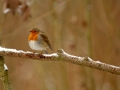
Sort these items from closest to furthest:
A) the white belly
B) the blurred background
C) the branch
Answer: the branch < the white belly < the blurred background

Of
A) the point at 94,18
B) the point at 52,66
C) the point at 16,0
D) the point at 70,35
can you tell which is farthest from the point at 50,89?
the point at 16,0

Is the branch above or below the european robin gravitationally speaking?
below

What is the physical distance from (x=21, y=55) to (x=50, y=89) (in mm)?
2065

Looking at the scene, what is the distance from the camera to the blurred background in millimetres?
2768

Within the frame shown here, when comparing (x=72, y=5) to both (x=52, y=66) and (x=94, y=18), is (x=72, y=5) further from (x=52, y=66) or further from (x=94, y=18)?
(x=52, y=66)

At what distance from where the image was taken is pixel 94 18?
10.6 feet

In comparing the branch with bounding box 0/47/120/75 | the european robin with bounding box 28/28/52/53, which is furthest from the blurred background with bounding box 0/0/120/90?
the branch with bounding box 0/47/120/75

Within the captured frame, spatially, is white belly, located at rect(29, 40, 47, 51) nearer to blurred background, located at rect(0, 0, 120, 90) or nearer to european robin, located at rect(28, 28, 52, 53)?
european robin, located at rect(28, 28, 52, 53)

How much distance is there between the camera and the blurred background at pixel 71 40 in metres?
2.77

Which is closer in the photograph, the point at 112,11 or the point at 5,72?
the point at 5,72

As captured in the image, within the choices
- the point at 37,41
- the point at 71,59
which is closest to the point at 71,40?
the point at 37,41

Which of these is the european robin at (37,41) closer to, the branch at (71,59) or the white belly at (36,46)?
the white belly at (36,46)

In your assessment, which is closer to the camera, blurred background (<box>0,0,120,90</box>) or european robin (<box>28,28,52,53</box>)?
european robin (<box>28,28,52,53</box>)

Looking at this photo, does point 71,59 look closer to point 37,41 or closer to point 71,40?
point 37,41
